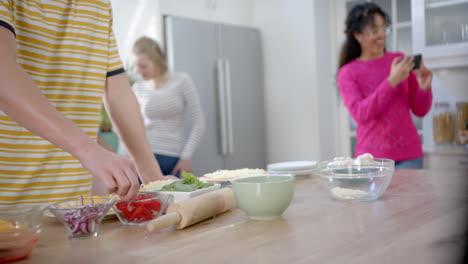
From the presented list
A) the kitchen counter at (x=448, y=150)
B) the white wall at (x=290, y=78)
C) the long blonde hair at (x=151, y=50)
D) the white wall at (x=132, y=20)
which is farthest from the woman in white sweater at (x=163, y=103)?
the kitchen counter at (x=448, y=150)

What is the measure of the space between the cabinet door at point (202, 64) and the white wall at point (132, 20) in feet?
0.47

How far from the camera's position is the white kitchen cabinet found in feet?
10.4

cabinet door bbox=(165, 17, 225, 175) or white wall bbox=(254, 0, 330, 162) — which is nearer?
cabinet door bbox=(165, 17, 225, 175)

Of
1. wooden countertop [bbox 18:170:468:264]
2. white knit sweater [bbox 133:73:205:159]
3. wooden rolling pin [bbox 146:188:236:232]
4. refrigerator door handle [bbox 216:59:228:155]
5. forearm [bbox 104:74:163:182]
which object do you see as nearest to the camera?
wooden countertop [bbox 18:170:468:264]

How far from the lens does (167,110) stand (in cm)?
311

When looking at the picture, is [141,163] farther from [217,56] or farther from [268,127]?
[268,127]

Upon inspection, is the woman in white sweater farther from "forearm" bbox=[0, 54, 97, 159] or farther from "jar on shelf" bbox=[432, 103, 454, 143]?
"forearm" bbox=[0, 54, 97, 159]

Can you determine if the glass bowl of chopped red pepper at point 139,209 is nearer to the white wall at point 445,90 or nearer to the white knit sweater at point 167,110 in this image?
the white knit sweater at point 167,110

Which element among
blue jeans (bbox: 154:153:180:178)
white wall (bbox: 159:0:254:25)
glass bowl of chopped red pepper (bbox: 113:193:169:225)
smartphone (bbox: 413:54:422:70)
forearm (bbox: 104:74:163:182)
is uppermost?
white wall (bbox: 159:0:254:25)

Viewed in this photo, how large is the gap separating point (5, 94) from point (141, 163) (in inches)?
21.4

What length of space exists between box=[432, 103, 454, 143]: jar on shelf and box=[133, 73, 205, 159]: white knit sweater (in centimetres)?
167

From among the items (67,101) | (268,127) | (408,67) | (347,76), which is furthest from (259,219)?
(268,127)

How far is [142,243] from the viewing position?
822mm

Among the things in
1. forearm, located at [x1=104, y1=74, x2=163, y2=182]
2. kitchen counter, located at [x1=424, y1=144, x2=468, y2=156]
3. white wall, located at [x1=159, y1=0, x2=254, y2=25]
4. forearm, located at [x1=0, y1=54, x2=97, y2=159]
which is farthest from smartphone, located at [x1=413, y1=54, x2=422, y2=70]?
white wall, located at [x1=159, y1=0, x2=254, y2=25]
